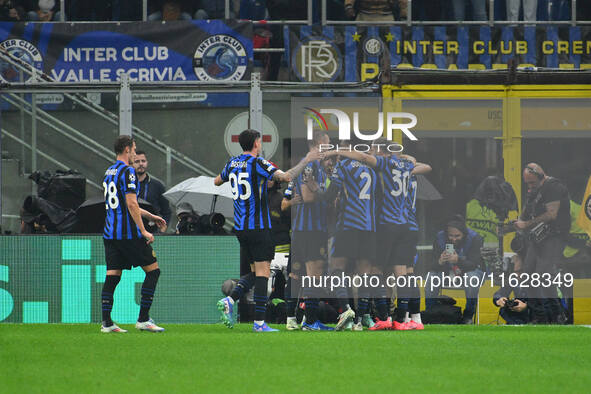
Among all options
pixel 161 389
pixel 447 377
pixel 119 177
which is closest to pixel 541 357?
pixel 447 377

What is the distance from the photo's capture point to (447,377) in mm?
6988

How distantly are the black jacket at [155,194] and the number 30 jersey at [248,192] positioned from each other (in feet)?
7.68

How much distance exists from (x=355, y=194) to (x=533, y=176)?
231 centimetres

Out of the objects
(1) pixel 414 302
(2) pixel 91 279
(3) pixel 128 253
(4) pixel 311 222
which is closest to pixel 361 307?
(1) pixel 414 302

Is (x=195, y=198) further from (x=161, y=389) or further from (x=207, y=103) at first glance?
(x=161, y=389)

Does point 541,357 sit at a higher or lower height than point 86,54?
lower

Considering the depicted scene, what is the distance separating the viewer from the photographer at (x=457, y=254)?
40.7 ft

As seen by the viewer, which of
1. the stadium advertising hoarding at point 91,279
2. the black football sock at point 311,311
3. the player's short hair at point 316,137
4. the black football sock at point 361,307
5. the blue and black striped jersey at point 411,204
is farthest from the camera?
the stadium advertising hoarding at point 91,279

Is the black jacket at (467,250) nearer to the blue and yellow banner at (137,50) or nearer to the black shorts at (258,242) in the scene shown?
the black shorts at (258,242)

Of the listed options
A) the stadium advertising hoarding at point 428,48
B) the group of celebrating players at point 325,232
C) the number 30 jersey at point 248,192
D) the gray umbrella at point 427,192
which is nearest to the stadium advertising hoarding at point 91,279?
the group of celebrating players at point 325,232

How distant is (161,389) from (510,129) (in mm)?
7318

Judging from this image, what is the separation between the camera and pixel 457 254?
12.4m

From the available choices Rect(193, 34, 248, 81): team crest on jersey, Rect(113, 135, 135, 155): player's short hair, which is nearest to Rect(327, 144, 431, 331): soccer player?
Rect(113, 135, 135, 155): player's short hair

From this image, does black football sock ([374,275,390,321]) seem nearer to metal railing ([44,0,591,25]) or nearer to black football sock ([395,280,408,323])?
black football sock ([395,280,408,323])
